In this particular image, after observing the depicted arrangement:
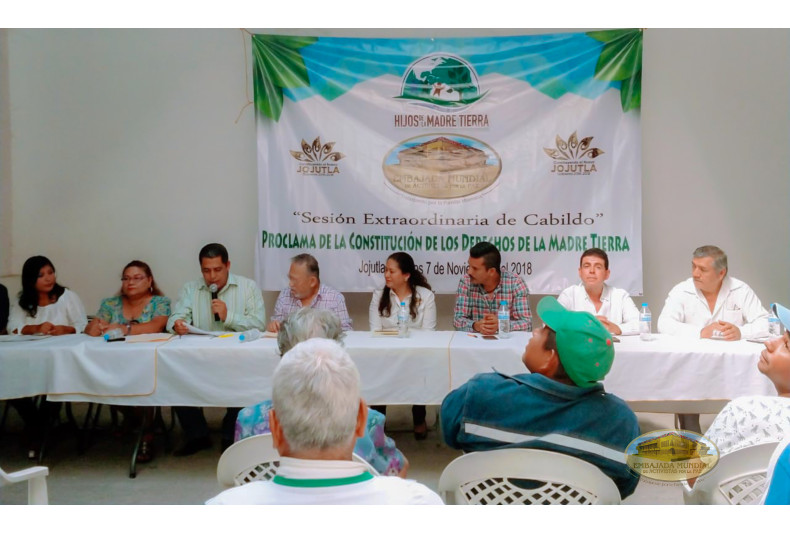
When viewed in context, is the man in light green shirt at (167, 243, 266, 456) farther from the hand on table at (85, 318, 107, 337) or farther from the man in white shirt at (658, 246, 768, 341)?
the man in white shirt at (658, 246, 768, 341)

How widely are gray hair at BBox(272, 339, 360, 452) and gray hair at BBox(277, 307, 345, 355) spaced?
0.99 metres

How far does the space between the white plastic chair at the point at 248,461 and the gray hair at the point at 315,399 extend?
0.65 metres

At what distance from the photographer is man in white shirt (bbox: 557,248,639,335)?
4.40 metres

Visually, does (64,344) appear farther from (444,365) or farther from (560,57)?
(560,57)

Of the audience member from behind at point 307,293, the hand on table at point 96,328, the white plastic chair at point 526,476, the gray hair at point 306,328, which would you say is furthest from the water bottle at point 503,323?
the hand on table at point 96,328

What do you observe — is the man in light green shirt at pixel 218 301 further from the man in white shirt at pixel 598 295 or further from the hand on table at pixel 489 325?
the man in white shirt at pixel 598 295

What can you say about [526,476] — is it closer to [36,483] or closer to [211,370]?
[36,483]

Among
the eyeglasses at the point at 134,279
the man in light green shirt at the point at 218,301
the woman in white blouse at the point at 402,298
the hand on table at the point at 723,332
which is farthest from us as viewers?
the woman in white blouse at the point at 402,298

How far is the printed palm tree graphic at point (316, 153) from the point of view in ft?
16.1

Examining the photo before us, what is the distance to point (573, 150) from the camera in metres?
4.76

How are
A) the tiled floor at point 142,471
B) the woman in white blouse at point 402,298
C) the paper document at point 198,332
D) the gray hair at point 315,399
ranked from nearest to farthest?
1. the gray hair at point 315,399
2. the tiled floor at point 142,471
3. the paper document at point 198,332
4. the woman in white blouse at point 402,298

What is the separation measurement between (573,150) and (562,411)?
311 cm

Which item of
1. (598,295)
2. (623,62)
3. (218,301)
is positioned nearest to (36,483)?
(218,301)

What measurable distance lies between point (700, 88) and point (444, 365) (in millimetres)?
2796
